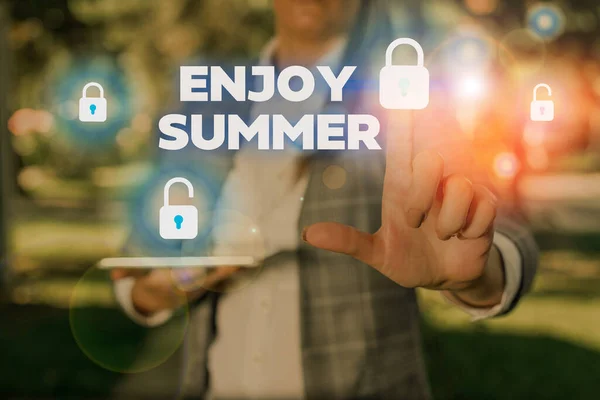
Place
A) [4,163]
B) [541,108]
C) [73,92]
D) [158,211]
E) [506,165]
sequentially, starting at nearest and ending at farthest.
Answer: [158,211], [541,108], [506,165], [73,92], [4,163]

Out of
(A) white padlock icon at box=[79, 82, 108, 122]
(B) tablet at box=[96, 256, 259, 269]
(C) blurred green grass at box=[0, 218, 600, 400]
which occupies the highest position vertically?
(A) white padlock icon at box=[79, 82, 108, 122]

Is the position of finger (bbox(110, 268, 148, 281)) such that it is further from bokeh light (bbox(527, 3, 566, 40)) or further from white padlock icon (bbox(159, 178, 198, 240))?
bokeh light (bbox(527, 3, 566, 40))

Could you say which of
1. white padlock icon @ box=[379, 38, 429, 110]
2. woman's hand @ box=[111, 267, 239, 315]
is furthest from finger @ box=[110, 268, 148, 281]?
white padlock icon @ box=[379, 38, 429, 110]

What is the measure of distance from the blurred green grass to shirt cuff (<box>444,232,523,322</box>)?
2.55m

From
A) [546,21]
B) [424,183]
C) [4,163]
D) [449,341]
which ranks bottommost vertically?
[449,341]

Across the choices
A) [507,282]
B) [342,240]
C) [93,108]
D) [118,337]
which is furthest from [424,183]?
[118,337]

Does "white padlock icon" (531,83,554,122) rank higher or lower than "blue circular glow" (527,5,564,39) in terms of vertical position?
lower

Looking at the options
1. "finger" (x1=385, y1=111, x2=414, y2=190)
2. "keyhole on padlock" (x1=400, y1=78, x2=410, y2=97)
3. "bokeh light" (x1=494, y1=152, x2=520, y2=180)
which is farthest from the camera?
"bokeh light" (x1=494, y1=152, x2=520, y2=180)

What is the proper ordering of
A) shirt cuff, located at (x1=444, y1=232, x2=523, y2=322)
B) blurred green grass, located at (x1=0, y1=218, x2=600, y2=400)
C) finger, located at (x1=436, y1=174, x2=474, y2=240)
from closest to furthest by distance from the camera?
finger, located at (x1=436, y1=174, x2=474, y2=240) → shirt cuff, located at (x1=444, y1=232, x2=523, y2=322) → blurred green grass, located at (x1=0, y1=218, x2=600, y2=400)

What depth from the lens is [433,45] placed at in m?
3.22

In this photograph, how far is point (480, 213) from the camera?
1.57 m

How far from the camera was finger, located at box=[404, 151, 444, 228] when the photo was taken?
1524 millimetres

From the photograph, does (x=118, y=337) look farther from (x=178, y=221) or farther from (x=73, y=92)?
(x=178, y=221)

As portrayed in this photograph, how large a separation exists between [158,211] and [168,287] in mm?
431
